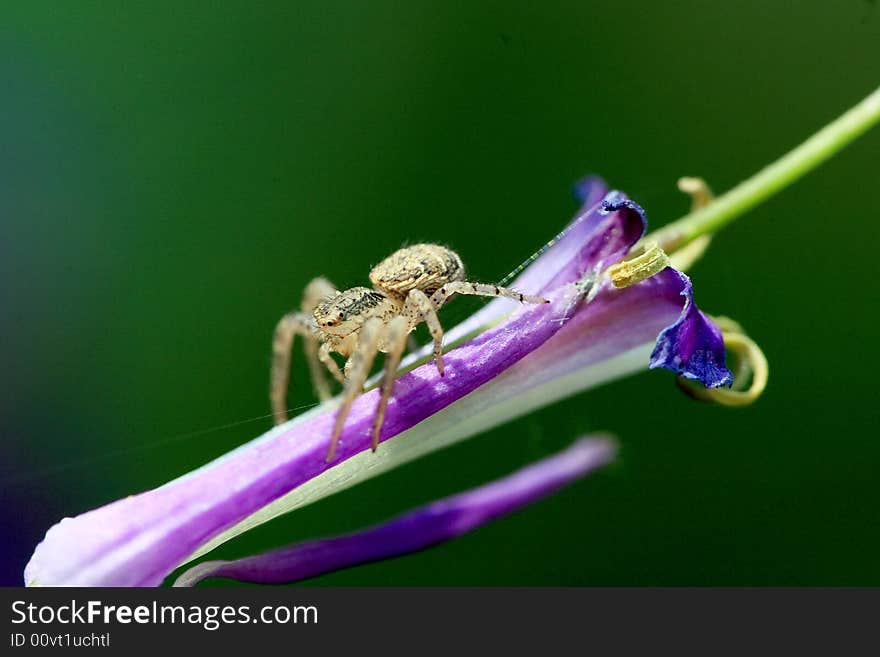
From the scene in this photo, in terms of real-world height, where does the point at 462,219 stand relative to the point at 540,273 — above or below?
above

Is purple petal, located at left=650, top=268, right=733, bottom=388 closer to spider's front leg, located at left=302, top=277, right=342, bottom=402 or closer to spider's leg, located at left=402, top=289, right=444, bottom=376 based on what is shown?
spider's leg, located at left=402, top=289, right=444, bottom=376

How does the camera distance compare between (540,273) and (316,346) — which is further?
(316,346)

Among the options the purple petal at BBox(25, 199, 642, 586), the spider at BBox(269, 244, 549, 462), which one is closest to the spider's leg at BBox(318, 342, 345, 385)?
the spider at BBox(269, 244, 549, 462)

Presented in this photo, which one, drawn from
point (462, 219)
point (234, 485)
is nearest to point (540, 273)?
point (234, 485)

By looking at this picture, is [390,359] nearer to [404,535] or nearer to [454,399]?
[454,399]

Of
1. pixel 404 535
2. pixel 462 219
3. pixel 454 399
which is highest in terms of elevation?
pixel 462 219

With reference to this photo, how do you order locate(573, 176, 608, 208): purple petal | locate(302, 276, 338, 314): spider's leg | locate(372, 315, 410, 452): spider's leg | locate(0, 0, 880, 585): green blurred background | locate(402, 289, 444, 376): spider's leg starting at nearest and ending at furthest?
locate(372, 315, 410, 452): spider's leg
locate(402, 289, 444, 376): spider's leg
locate(573, 176, 608, 208): purple petal
locate(302, 276, 338, 314): spider's leg
locate(0, 0, 880, 585): green blurred background
